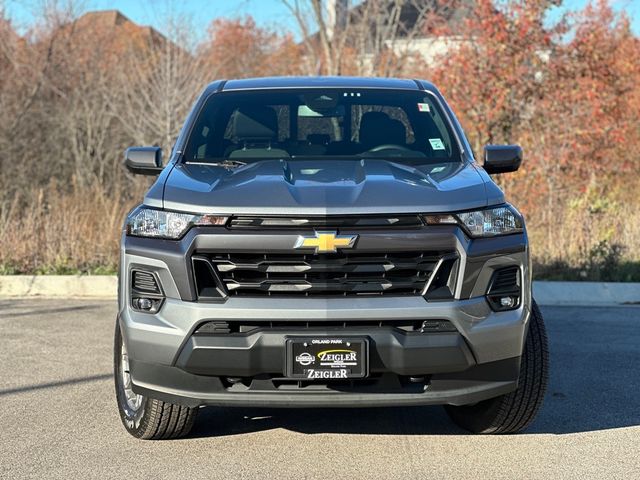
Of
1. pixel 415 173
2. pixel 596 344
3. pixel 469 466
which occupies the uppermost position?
pixel 415 173

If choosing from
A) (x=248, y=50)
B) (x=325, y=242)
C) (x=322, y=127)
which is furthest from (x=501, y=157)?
(x=248, y=50)

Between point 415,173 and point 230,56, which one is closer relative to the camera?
point 415,173

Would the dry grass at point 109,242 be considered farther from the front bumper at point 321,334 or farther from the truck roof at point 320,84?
the front bumper at point 321,334

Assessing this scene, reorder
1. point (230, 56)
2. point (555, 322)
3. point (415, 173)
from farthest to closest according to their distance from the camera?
1. point (230, 56)
2. point (555, 322)
3. point (415, 173)

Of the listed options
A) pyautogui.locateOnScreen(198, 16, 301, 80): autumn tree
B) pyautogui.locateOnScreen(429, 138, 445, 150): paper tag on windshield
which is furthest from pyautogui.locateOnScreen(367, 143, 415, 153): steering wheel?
pyautogui.locateOnScreen(198, 16, 301, 80): autumn tree

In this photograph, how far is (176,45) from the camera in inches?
788

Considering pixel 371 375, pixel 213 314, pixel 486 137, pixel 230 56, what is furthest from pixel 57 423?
pixel 230 56

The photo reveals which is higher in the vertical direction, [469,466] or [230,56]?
[469,466]

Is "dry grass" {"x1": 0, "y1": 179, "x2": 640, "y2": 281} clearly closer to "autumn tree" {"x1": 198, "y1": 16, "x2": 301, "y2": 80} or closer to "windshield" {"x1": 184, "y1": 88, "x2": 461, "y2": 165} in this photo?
"windshield" {"x1": 184, "y1": 88, "x2": 461, "y2": 165}

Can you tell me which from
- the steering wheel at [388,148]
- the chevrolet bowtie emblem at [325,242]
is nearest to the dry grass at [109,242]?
the steering wheel at [388,148]

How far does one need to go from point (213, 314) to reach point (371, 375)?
745 millimetres

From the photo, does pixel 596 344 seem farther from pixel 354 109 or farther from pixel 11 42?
pixel 11 42

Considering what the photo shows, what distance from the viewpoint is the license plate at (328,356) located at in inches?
157

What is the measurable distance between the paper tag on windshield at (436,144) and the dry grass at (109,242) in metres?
4.83
